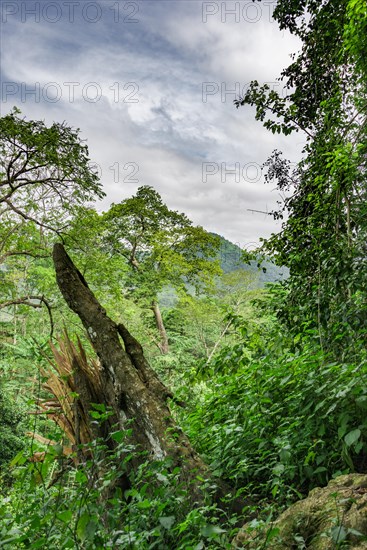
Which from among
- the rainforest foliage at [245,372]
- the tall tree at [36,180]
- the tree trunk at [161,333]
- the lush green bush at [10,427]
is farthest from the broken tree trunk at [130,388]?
the tree trunk at [161,333]

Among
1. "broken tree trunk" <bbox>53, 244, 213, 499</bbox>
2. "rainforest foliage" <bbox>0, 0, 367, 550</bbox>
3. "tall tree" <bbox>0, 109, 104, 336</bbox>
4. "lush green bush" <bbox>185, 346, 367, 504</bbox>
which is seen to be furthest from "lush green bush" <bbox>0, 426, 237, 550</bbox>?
"tall tree" <bbox>0, 109, 104, 336</bbox>

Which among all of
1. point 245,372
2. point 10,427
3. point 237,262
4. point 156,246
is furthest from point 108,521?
point 156,246

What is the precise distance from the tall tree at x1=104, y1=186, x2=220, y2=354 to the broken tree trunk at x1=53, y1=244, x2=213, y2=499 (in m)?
13.5

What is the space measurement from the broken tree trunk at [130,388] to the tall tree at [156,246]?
44.3 ft

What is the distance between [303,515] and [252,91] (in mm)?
5094

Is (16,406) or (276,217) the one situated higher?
(276,217)

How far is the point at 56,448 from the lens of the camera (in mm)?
1588

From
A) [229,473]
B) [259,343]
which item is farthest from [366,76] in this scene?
[229,473]

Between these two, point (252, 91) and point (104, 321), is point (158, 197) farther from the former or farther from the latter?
point (104, 321)

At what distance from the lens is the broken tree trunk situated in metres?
2.56

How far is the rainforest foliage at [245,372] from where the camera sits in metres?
1.73

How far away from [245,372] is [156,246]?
14216mm

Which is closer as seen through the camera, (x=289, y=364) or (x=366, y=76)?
(x=289, y=364)

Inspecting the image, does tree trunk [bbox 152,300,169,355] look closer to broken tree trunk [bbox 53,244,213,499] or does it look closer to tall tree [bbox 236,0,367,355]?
tall tree [bbox 236,0,367,355]
